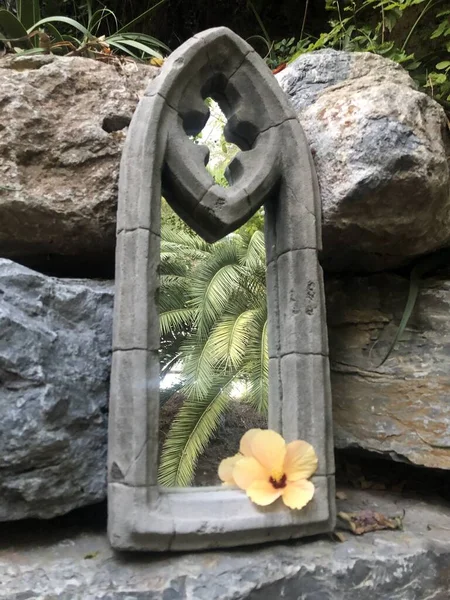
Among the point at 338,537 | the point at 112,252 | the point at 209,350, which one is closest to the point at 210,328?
the point at 209,350

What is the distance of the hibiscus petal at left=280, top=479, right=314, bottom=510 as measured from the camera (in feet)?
4.25

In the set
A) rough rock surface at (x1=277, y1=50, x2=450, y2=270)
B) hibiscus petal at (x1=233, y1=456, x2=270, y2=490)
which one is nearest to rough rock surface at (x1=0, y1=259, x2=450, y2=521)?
rough rock surface at (x1=277, y1=50, x2=450, y2=270)

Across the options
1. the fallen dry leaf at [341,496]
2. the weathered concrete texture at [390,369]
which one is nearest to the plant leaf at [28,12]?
the weathered concrete texture at [390,369]

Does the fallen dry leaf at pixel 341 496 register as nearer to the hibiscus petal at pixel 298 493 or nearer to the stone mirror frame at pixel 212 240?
the stone mirror frame at pixel 212 240

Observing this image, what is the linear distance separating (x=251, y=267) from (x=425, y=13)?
1.27m

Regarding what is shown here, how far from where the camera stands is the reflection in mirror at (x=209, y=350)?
6.62 ft

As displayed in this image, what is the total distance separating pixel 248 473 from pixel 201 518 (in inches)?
6.5

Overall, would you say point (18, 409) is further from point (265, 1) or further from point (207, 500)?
point (265, 1)

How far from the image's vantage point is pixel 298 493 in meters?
1.31

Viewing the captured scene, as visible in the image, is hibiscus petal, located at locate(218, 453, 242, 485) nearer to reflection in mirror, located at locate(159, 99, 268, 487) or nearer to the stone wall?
the stone wall

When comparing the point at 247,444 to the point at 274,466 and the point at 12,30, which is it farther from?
the point at 12,30

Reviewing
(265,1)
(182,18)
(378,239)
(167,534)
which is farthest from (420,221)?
(182,18)

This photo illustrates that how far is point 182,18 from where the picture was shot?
113 inches

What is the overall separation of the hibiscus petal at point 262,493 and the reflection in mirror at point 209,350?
1.77 feet
